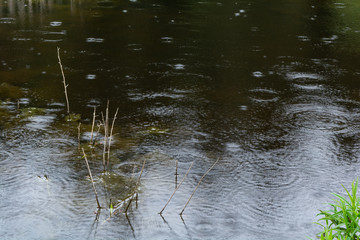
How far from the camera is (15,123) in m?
6.12

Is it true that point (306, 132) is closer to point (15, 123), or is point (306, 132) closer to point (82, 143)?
point (82, 143)

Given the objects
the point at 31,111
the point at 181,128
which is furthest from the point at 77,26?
the point at 181,128

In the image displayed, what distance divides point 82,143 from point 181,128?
126 cm

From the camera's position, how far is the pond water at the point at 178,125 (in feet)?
13.9

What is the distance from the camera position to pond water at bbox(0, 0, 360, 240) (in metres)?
4.25

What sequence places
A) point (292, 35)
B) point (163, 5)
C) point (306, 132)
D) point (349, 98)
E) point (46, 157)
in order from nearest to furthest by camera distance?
1. point (46, 157)
2. point (306, 132)
3. point (349, 98)
4. point (292, 35)
5. point (163, 5)

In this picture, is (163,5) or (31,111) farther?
(163,5)

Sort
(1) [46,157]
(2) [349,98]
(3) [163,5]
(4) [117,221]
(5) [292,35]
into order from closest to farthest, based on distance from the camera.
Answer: (4) [117,221] < (1) [46,157] < (2) [349,98] < (5) [292,35] < (3) [163,5]

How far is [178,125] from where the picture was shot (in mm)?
6254

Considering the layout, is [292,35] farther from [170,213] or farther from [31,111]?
[170,213]

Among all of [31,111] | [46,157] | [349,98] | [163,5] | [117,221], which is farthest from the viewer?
[163,5]

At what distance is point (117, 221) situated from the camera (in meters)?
4.12

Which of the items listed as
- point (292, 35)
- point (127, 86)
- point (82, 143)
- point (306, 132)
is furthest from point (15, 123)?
point (292, 35)

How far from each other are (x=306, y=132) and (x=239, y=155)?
112cm
